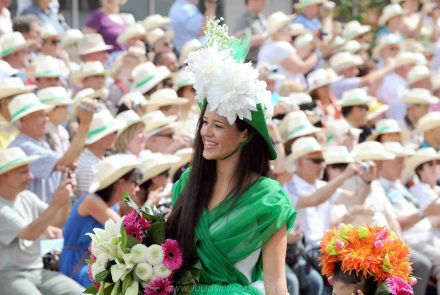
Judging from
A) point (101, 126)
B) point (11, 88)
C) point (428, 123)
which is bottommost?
point (428, 123)

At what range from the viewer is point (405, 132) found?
11641 millimetres

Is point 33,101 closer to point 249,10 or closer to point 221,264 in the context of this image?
point 221,264

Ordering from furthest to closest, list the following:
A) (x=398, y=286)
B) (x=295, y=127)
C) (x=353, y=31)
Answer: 1. (x=353, y=31)
2. (x=295, y=127)
3. (x=398, y=286)

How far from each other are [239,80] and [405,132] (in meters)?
7.16

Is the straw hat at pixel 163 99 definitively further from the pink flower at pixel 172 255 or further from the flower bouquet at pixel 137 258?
the pink flower at pixel 172 255

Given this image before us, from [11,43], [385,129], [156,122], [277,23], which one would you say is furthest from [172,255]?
[277,23]

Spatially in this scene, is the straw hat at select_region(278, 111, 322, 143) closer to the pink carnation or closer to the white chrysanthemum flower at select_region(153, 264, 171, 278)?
the pink carnation

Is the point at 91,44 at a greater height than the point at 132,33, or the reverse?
the point at 91,44

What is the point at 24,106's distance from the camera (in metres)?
8.52

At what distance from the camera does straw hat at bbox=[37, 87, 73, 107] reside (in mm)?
9352

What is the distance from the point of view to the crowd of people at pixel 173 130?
7602mm

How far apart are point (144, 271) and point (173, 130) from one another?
16.1ft

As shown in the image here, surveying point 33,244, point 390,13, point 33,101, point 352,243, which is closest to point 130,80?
point 33,101

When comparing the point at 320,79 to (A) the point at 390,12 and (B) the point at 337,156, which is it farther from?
(A) the point at 390,12
